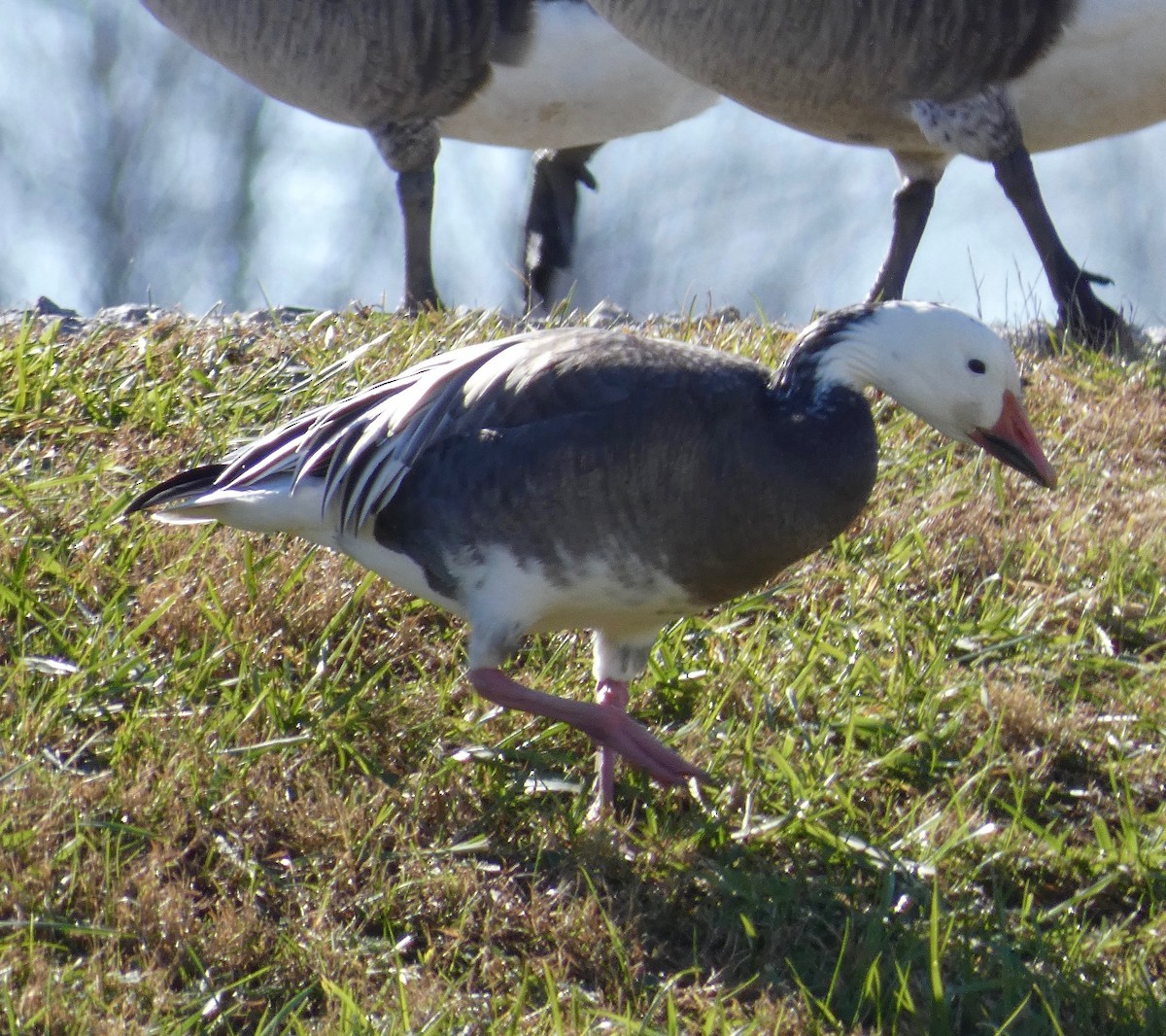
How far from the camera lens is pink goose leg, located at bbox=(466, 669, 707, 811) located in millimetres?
3098

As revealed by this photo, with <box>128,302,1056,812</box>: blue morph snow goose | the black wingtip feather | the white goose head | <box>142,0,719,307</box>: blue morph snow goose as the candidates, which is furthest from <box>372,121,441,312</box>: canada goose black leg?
the white goose head

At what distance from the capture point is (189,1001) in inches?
103

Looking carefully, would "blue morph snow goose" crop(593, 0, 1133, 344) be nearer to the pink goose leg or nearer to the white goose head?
the white goose head

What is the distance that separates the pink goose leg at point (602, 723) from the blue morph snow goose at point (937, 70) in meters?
2.85

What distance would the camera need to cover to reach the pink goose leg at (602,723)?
3098mm

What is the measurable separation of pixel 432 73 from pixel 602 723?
3.58 metres

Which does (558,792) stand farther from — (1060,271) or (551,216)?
(551,216)

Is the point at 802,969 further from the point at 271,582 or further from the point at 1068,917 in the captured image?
the point at 271,582

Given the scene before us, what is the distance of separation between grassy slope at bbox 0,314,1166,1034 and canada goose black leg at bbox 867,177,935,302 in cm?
132

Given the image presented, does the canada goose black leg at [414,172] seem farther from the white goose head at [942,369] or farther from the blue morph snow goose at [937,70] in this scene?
the white goose head at [942,369]

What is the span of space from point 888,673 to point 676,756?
745 millimetres

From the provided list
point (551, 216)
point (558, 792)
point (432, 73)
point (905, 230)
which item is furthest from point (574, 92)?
point (558, 792)

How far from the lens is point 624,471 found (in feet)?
9.87

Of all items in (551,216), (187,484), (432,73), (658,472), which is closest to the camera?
(658,472)
